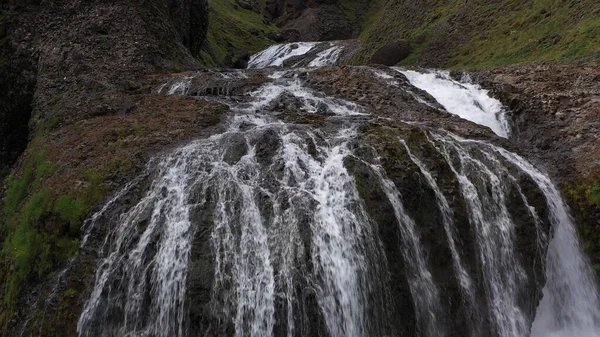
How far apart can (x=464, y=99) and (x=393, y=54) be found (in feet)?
56.5

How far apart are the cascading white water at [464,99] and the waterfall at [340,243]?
386 cm

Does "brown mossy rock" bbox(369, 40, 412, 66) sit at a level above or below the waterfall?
above

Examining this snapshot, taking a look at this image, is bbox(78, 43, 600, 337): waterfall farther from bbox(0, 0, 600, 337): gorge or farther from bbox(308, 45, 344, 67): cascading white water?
bbox(308, 45, 344, 67): cascading white water

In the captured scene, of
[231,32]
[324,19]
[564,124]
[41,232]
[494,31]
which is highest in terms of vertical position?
[494,31]

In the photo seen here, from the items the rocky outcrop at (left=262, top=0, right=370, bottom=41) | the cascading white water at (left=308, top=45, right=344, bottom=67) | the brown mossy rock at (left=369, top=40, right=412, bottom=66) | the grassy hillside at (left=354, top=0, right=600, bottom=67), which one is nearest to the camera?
the grassy hillside at (left=354, top=0, right=600, bottom=67)

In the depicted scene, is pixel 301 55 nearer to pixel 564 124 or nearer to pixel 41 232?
pixel 564 124

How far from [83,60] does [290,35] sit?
5507 centimetres

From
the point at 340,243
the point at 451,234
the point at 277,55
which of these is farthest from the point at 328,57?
the point at 340,243

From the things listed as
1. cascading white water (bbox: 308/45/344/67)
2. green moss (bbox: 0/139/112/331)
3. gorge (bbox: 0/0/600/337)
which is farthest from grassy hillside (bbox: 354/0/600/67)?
green moss (bbox: 0/139/112/331)

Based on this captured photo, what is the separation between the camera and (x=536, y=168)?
45.0 feet

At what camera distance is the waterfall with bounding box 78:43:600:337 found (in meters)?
8.95

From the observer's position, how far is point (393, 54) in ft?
115

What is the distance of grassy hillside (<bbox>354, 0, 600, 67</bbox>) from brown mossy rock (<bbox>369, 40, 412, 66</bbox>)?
0.80 metres

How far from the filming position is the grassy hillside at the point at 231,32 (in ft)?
162
